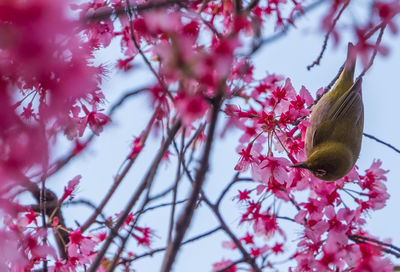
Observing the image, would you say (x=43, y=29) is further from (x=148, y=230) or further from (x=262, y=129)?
(x=148, y=230)

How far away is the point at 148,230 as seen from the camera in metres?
4.10

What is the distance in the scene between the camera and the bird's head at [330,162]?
4102 millimetres

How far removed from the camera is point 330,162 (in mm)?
4230

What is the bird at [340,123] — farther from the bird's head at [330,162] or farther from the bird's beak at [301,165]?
the bird's beak at [301,165]

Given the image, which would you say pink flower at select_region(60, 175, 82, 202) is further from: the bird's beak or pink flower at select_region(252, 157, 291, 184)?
the bird's beak

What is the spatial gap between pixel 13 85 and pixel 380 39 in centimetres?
188

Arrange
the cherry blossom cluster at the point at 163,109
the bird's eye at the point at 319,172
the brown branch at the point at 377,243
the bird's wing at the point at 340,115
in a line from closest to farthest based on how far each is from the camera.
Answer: the cherry blossom cluster at the point at 163,109
the brown branch at the point at 377,243
the bird's eye at the point at 319,172
the bird's wing at the point at 340,115

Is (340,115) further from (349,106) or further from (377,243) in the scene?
(377,243)

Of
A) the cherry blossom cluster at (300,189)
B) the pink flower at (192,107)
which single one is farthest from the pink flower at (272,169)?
the pink flower at (192,107)

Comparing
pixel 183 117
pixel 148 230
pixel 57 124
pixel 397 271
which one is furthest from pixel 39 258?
pixel 397 271

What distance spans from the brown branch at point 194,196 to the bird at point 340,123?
277cm

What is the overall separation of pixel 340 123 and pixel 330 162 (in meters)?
0.63

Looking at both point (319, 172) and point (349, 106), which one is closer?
point (319, 172)

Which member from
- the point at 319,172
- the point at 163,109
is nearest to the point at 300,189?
the point at 319,172
